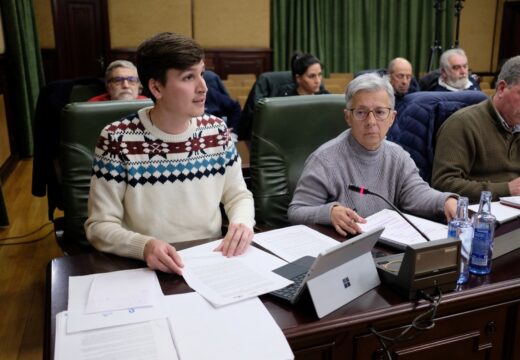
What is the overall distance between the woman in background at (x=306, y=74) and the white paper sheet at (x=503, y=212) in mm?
2369

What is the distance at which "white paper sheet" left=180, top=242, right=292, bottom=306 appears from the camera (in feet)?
3.51

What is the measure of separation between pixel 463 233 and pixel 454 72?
3.46m

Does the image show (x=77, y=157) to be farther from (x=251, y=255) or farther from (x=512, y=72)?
(x=512, y=72)

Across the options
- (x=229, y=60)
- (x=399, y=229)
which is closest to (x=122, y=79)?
(x=399, y=229)

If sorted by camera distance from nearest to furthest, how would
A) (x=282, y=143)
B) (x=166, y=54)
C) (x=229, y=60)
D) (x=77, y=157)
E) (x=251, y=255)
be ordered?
(x=251, y=255) → (x=166, y=54) → (x=77, y=157) → (x=282, y=143) → (x=229, y=60)

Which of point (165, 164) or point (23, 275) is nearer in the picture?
point (165, 164)

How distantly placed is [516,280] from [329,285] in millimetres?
468

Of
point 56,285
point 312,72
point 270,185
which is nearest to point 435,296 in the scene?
point 56,285

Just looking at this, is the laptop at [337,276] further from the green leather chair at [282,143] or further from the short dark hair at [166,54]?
the green leather chair at [282,143]

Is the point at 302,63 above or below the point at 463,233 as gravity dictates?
above

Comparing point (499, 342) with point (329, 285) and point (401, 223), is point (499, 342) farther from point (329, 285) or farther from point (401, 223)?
point (329, 285)

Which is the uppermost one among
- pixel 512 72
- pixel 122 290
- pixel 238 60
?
pixel 512 72

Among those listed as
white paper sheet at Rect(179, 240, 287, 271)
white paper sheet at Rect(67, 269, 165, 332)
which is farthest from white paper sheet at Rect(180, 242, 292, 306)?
white paper sheet at Rect(67, 269, 165, 332)

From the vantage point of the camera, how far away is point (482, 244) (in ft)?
3.84
